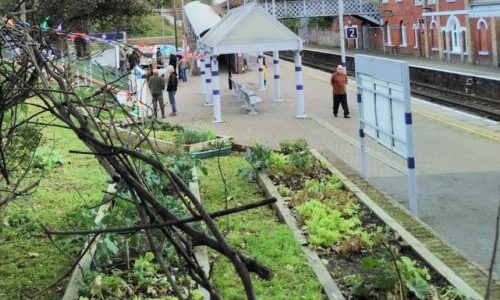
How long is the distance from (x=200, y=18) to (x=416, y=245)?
105ft

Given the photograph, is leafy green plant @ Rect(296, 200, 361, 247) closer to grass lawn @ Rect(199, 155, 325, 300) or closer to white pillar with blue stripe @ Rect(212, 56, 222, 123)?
grass lawn @ Rect(199, 155, 325, 300)

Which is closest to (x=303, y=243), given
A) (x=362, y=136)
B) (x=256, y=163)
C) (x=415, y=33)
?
(x=256, y=163)

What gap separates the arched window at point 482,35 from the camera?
3695 centimetres

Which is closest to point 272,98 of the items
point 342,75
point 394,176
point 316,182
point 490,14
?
point 342,75

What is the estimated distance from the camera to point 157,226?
73.4 inches

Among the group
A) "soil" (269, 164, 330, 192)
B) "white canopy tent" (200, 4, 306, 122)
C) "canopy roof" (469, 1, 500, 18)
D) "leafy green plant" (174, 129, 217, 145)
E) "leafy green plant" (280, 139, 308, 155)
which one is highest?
"canopy roof" (469, 1, 500, 18)

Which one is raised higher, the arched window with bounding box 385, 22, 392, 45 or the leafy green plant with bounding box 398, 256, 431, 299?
the arched window with bounding box 385, 22, 392, 45

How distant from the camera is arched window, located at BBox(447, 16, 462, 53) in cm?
4025

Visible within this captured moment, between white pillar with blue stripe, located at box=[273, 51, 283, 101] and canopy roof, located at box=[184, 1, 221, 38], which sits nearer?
white pillar with blue stripe, located at box=[273, 51, 283, 101]

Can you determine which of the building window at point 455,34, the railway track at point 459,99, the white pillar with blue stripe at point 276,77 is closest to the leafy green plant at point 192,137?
the white pillar with blue stripe at point 276,77

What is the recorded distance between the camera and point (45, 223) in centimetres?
868

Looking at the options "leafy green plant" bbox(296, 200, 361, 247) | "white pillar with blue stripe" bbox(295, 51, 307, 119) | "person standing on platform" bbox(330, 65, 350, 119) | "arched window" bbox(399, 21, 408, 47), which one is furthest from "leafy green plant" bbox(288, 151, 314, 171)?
"arched window" bbox(399, 21, 408, 47)

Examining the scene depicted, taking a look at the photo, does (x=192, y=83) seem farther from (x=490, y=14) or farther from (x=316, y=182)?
(x=316, y=182)

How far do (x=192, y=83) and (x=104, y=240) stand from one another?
93.1ft
